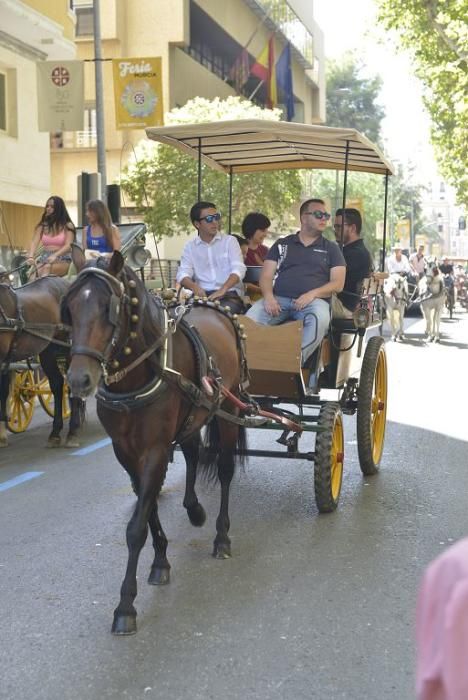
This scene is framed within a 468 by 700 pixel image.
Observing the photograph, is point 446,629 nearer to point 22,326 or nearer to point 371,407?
point 371,407

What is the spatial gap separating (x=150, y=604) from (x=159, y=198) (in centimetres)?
2405

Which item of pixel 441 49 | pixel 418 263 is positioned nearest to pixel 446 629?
pixel 418 263

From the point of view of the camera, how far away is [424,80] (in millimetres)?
31047

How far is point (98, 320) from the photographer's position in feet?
14.3

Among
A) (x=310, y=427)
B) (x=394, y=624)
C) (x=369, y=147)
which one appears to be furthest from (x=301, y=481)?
(x=394, y=624)

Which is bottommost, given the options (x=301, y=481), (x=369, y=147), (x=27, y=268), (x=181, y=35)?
(x=301, y=481)

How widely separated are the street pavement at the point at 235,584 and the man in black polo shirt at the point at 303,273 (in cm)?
136

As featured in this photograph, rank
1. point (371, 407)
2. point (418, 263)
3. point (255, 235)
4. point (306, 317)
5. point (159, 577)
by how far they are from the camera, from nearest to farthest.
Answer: point (159, 577), point (306, 317), point (371, 407), point (255, 235), point (418, 263)

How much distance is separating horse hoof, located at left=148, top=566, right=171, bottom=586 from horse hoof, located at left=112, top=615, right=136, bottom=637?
0.68 m

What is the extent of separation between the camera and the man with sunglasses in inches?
278

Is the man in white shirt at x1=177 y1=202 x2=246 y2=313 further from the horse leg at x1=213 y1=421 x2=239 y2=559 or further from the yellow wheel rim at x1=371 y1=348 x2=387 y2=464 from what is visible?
the yellow wheel rim at x1=371 y1=348 x2=387 y2=464

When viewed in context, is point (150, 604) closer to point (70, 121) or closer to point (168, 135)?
point (168, 135)

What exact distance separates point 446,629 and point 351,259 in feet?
23.0

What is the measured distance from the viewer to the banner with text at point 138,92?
56.5ft
